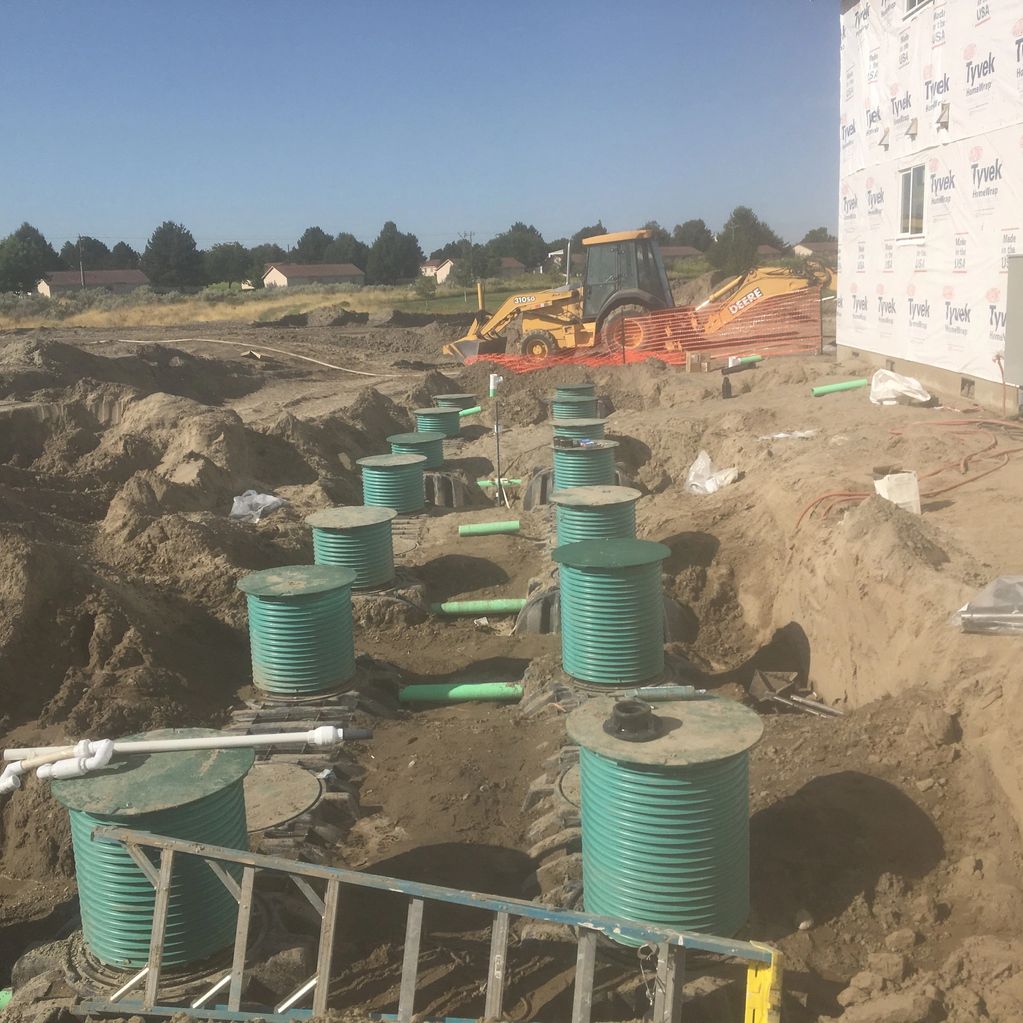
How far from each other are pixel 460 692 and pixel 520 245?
98.4m

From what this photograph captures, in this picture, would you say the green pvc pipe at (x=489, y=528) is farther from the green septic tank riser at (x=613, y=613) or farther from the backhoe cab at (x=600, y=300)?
the backhoe cab at (x=600, y=300)

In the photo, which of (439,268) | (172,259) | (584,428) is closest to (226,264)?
(172,259)

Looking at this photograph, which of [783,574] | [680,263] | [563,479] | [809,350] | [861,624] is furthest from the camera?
[680,263]

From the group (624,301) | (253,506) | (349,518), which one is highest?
(624,301)

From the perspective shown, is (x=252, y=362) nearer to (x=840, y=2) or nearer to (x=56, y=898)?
(x=840, y=2)

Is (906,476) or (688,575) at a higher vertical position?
(906,476)

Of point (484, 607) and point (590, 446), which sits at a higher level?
point (590, 446)

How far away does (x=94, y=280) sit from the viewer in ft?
261

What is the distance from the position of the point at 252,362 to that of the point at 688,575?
20.3 meters

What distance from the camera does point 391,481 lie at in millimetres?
13383

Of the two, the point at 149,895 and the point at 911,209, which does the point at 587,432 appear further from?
the point at 149,895

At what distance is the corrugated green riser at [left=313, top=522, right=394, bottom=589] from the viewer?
409 inches

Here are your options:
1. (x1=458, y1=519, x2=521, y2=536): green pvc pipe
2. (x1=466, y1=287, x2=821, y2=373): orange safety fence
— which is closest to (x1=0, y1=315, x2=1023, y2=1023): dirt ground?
(x1=458, y1=519, x2=521, y2=536): green pvc pipe

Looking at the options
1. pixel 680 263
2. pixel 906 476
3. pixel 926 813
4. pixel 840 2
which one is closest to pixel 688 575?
pixel 906 476
